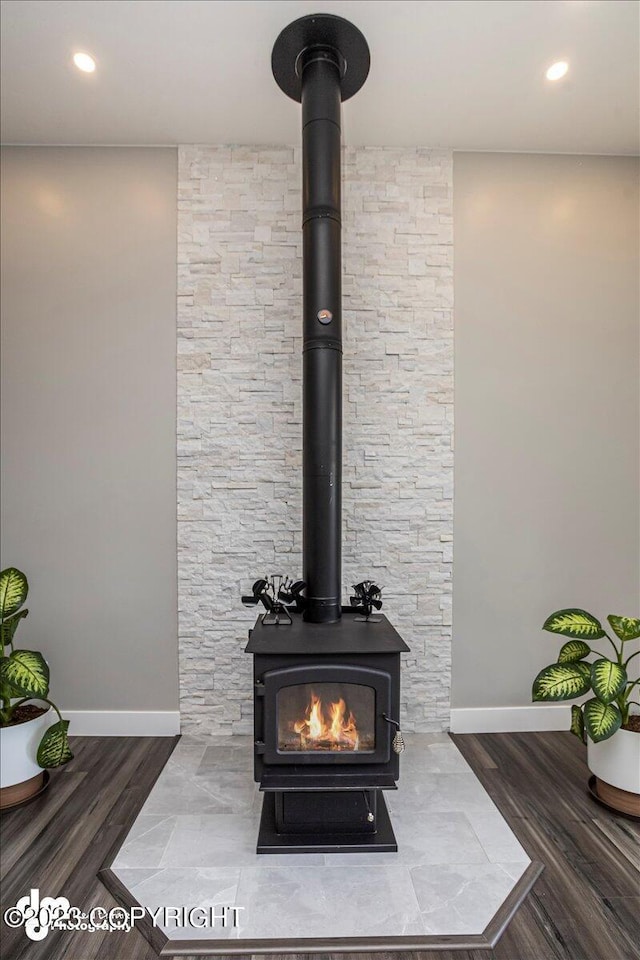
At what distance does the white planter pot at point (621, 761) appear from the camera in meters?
2.14

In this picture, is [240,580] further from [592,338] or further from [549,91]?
[549,91]

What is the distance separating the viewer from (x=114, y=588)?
9.46 feet

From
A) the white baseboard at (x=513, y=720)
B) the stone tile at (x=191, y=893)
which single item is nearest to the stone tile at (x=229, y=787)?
the stone tile at (x=191, y=893)

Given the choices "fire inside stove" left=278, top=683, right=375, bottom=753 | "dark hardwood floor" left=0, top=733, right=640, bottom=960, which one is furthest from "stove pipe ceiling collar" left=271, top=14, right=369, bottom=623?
"dark hardwood floor" left=0, top=733, right=640, bottom=960

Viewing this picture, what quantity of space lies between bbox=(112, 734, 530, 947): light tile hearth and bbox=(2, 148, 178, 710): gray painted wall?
773 mm

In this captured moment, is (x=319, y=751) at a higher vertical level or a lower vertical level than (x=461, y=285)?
lower

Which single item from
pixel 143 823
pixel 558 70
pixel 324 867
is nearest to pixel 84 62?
pixel 558 70

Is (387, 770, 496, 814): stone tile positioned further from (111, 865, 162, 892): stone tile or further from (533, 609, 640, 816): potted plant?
(111, 865, 162, 892): stone tile

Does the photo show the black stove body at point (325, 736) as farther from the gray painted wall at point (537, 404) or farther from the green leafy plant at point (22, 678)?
the gray painted wall at point (537, 404)

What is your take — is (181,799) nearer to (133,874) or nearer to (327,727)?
(133,874)

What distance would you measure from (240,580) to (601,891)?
1837 millimetres

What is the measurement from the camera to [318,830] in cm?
201

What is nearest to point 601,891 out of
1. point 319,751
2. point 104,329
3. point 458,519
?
point 319,751

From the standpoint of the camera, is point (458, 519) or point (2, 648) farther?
point (458, 519)
